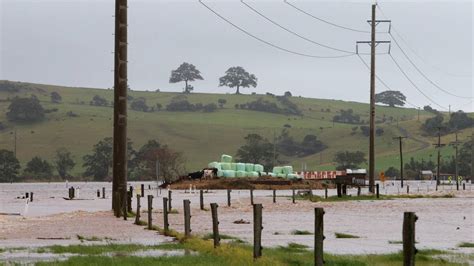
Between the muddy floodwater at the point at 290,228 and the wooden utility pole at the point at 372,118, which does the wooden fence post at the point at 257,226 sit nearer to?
the muddy floodwater at the point at 290,228

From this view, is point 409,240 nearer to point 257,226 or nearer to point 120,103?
point 257,226

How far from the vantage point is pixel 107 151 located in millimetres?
190250

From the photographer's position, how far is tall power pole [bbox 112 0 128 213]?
44188mm

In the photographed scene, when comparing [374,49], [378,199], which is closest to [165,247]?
[378,199]

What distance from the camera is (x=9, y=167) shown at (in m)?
188

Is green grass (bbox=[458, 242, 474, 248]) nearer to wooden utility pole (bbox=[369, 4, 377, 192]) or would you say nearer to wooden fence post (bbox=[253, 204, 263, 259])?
wooden fence post (bbox=[253, 204, 263, 259])

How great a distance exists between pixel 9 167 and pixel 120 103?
487 feet

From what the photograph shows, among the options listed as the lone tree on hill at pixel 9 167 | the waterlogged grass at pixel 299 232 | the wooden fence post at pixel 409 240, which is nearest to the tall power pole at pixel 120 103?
the waterlogged grass at pixel 299 232

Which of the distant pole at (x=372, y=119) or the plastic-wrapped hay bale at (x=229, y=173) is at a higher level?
the distant pole at (x=372, y=119)

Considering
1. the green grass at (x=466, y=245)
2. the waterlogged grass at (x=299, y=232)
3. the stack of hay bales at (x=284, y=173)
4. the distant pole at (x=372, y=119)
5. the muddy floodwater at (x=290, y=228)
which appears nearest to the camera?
the green grass at (x=466, y=245)

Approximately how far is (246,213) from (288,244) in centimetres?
2227

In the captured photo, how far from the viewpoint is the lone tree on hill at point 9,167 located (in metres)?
185

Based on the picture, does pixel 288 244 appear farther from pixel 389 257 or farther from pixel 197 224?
pixel 197 224

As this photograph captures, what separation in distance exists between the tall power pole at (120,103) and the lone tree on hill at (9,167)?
466ft
